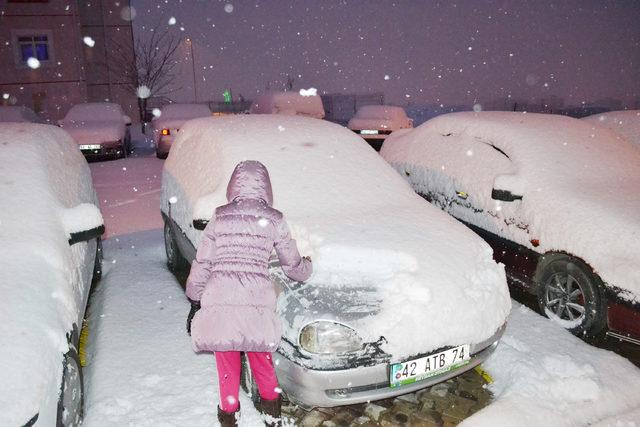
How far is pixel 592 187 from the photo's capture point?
4.20 meters

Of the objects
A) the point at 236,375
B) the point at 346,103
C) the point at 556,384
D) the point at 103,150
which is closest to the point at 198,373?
the point at 236,375

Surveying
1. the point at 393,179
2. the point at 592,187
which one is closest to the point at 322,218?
the point at 393,179

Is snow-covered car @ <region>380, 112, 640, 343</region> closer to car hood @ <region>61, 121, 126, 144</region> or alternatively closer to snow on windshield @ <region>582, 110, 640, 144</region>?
snow on windshield @ <region>582, 110, 640, 144</region>

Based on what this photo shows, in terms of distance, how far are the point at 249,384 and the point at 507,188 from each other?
2.78 meters

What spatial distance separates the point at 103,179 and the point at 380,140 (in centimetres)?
802

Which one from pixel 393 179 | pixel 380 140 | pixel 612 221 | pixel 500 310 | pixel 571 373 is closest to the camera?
pixel 500 310

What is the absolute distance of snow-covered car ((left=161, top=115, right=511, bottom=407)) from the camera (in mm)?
2541

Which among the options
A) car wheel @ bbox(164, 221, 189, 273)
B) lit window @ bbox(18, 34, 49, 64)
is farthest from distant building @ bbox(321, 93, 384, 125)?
car wheel @ bbox(164, 221, 189, 273)

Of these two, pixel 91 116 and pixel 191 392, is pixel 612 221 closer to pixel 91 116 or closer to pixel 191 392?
pixel 191 392

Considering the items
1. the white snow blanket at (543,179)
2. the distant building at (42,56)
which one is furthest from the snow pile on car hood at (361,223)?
the distant building at (42,56)

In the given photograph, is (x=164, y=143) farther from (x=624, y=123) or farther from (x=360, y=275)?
(x=360, y=275)

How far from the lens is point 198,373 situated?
3256 millimetres

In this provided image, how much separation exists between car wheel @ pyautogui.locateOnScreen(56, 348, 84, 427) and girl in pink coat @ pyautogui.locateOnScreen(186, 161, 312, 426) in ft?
2.11

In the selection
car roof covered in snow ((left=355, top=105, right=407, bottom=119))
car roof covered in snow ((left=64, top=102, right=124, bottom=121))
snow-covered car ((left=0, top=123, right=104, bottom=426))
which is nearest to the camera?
snow-covered car ((left=0, top=123, right=104, bottom=426))
